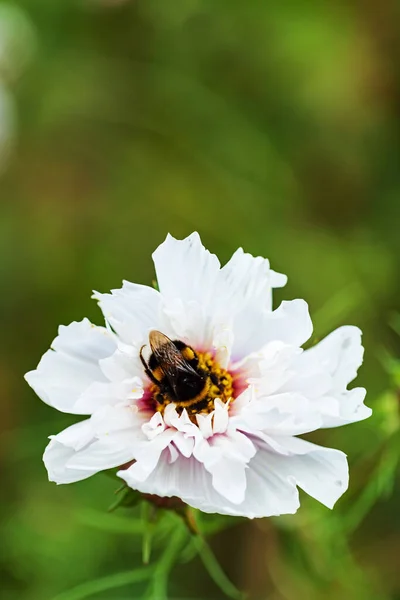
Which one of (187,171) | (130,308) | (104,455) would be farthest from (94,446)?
(187,171)

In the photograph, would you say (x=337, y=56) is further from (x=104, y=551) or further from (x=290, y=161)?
(x=104, y=551)

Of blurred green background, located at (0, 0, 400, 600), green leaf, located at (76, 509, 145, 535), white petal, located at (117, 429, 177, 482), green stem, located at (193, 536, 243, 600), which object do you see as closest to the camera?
white petal, located at (117, 429, 177, 482)

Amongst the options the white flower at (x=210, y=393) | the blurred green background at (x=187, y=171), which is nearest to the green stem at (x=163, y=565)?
the white flower at (x=210, y=393)

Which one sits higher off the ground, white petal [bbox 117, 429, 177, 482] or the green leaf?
white petal [bbox 117, 429, 177, 482]

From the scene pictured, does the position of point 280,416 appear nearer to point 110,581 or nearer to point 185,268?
point 185,268

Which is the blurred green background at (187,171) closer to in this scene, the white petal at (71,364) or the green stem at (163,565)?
the green stem at (163,565)

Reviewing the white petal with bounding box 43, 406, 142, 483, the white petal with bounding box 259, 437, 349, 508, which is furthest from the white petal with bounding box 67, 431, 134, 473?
the white petal with bounding box 259, 437, 349, 508

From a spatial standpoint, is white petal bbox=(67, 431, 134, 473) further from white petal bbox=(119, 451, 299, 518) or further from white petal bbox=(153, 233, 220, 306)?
white petal bbox=(153, 233, 220, 306)
